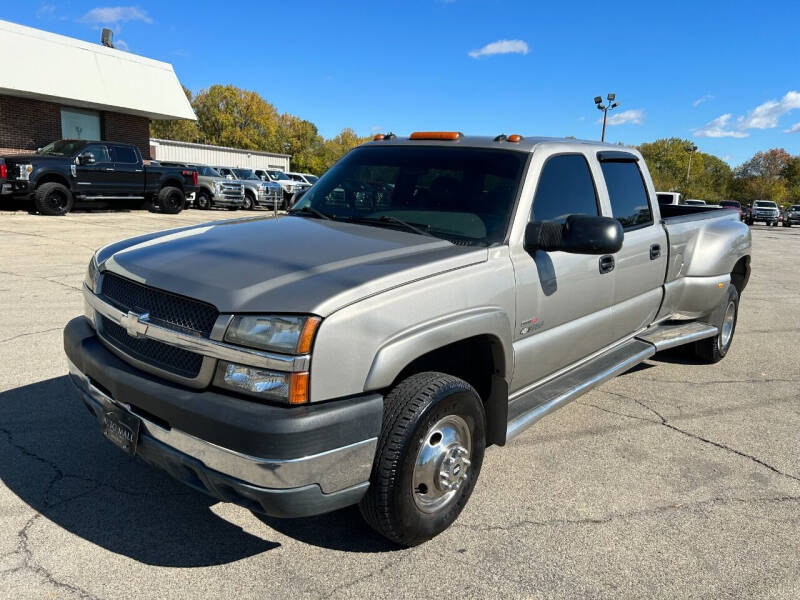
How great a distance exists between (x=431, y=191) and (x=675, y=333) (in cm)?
263

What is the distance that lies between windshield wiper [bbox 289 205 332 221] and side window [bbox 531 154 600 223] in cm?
123

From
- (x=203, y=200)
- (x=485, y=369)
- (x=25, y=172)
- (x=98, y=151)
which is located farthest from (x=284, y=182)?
(x=485, y=369)

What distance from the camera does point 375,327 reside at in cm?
236

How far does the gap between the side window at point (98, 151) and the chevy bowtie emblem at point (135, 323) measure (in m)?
16.0

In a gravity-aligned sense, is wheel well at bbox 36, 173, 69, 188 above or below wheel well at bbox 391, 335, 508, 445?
above

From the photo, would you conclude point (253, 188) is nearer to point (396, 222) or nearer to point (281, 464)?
point (396, 222)

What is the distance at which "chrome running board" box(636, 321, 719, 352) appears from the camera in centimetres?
471

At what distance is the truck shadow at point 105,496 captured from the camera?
108 inches

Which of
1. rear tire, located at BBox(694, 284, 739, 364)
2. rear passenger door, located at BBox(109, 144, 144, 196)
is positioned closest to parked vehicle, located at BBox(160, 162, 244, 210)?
rear passenger door, located at BBox(109, 144, 144, 196)

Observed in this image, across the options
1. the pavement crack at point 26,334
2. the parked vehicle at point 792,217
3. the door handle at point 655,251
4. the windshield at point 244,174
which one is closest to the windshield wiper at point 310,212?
the door handle at point 655,251

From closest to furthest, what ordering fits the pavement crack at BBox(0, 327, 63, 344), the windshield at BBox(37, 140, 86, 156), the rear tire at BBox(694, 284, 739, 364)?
the pavement crack at BBox(0, 327, 63, 344) → the rear tire at BBox(694, 284, 739, 364) → the windshield at BBox(37, 140, 86, 156)

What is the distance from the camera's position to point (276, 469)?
2.17 metres

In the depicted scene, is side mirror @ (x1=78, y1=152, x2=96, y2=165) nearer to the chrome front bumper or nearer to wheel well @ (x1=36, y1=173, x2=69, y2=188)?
wheel well @ (x1=36, y1=173, x2=69, y2=188)

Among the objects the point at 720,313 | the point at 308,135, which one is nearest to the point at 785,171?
the point at 308,135
